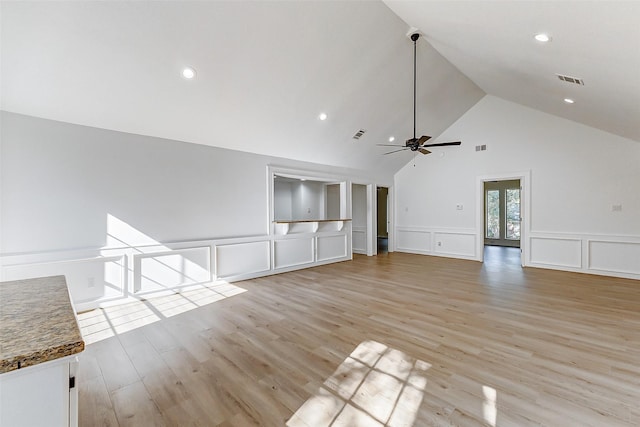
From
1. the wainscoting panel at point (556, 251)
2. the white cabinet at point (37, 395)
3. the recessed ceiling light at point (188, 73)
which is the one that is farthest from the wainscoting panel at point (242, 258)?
the wainscoting panel at point (556, 251)

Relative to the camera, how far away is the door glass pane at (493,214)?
10.7 metres

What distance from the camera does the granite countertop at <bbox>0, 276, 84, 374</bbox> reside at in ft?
2.58

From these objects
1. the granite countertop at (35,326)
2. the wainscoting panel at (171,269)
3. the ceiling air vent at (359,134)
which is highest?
the ceiling air vent at (359,134)

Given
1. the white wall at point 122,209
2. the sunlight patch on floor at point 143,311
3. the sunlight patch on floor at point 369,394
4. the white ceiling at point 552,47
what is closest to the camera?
the sunlight patch on floor at point 369,394

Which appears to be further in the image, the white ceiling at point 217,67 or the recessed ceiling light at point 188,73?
the recessed ceiling light at point 188,73

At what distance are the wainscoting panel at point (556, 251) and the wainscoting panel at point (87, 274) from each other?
8166mm

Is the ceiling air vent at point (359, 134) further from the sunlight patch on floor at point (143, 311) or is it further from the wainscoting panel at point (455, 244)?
the sunlight patch on floor at point (143, 311)

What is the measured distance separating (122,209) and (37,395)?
3.92 m

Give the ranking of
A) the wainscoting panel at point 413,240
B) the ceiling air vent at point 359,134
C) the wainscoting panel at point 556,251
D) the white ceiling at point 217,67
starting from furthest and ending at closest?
1. the wainscoting panel at point 413,240
2. the ceiling air vent at point 359,134
3. the wainscoting panel at point 556,251
4. the white ceiling at point 217,67

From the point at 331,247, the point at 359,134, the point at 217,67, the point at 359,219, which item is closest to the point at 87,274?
the point at 217,67

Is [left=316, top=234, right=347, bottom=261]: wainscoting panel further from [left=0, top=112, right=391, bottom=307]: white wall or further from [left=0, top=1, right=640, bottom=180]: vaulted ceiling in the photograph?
[left=0, top=1, right=640, bottom=180]: vaulted ceiling

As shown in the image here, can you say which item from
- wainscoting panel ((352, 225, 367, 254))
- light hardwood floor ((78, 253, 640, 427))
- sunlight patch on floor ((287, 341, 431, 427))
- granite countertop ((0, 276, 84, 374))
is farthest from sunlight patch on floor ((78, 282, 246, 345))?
wainscoting panel ((352, 225, 367, 254))

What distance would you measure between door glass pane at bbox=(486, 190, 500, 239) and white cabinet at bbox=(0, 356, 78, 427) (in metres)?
12.3

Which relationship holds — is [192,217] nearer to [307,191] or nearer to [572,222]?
[307,191]
